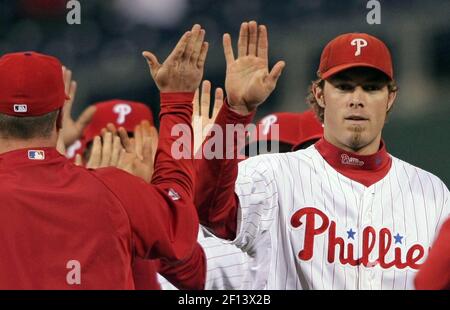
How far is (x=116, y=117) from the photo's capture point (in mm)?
3699

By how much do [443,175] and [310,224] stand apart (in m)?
1.53

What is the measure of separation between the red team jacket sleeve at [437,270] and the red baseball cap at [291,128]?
125 cm

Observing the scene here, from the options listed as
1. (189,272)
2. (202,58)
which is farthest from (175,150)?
(189,272)

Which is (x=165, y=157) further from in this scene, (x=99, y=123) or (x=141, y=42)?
(x=141, y=42)

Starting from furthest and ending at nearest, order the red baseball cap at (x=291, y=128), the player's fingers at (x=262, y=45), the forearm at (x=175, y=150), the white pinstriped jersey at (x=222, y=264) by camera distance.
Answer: the red baseball cap at (x=291, y=128) → the white pinstriped jersey at (x=222, y=264) → the player's fingers at (x=262, y=45) → the forearm at (x=175, y=150)

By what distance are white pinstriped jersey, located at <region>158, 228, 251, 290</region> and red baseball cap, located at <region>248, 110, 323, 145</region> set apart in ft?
1.57

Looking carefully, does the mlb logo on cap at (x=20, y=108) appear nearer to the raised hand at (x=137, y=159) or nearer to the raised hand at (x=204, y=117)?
the raised hand at (x=137, y=159)

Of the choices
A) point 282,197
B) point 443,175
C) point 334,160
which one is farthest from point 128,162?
point 443,175

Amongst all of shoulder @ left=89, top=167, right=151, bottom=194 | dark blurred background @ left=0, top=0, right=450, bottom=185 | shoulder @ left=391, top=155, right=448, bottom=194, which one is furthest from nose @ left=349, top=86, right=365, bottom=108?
dark blurred background @ left=0, top=0, right=450, bottom=185

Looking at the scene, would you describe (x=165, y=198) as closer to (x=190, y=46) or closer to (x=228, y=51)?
(x=190, y=46)

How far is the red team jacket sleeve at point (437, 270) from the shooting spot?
178 centimetres

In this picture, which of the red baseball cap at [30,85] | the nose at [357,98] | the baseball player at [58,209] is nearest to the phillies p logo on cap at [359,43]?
the nose at [357,98]

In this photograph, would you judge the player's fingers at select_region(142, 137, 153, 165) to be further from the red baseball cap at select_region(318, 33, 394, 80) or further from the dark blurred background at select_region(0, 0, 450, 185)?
the dark blurred background at select_region(0, 0, 450, 185)

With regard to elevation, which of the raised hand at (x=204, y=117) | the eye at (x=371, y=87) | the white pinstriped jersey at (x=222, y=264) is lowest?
the white pinstriped jersey at (x=222, y=264)
